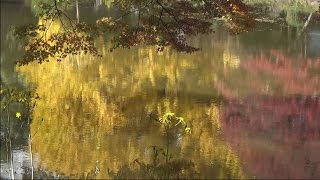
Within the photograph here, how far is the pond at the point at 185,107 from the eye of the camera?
4.57 metres

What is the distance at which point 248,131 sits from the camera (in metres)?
5.41

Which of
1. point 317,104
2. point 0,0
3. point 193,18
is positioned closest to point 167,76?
point 193,18

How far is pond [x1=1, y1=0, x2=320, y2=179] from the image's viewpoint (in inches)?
180

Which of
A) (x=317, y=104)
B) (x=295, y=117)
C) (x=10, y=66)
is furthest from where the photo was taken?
(x=10, y=66)

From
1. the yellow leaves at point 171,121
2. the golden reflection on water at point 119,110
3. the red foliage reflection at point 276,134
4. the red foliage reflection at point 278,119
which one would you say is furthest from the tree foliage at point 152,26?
the yellow leaves at point 171,121

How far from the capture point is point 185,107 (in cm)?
612

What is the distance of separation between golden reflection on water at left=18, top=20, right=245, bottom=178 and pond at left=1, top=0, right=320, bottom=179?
1cm

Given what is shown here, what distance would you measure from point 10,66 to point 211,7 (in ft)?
11.5

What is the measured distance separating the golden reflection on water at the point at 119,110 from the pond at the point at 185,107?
0.01m

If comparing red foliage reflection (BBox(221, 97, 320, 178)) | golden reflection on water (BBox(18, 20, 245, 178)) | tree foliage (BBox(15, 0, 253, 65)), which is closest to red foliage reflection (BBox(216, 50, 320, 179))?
red foliage reflection (BBox(221, 97, 320, 178))

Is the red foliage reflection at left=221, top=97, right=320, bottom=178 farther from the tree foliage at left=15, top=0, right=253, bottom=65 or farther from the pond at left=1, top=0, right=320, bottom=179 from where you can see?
the tree foliage at left=15, top=0, right=253, bottom=65

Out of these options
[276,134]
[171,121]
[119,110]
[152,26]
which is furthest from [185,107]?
[152,26]

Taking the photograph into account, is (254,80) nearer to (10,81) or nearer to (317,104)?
(317,104)

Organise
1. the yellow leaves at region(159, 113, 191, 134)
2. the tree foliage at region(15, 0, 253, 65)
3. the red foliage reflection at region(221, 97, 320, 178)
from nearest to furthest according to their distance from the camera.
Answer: the red foliage reflection at region(221, 97, 320, 178) → the yellow leaves at region(159, 113, 191, 134) → the tree foliage at region(15, 0, 253, 65)
